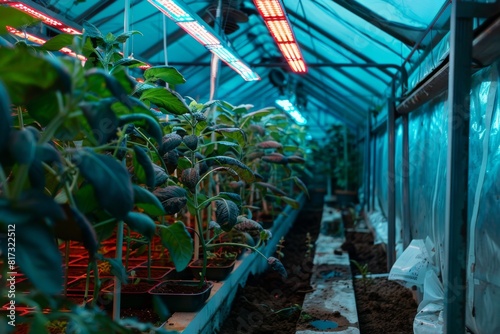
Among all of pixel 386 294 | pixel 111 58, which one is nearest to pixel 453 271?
pixel 111 58

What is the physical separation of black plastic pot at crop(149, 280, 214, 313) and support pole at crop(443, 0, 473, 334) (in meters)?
1.12

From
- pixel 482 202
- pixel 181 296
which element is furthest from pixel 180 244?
pixel 482 202

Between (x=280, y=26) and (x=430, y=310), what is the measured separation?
6.72 feet

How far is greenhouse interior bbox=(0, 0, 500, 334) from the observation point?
1219 millimetres

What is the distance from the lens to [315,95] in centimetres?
1167

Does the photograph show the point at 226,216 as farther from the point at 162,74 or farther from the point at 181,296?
the point at 162,74

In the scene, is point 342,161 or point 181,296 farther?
point 342,161

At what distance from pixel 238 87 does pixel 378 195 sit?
348 cm

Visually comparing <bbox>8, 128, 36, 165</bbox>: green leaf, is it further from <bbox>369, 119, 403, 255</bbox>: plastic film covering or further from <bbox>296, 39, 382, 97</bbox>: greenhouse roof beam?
<bbox>296, 39, 382, 97</bbox>: greenhouse roof beam

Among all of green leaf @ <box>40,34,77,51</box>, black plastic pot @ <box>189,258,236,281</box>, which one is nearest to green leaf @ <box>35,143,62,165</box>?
green leaf @ <box>40,34,77,51</box>

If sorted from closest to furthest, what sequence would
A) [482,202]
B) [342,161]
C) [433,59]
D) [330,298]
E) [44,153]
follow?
[44,153]
[482,202]
[433,59]
[330,298]
[342,161]

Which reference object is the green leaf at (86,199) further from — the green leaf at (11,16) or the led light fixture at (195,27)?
the led light fixture at (195,27)

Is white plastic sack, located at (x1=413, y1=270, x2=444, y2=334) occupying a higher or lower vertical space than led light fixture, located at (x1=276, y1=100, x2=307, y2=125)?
lower

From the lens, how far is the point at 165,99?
2.19m
